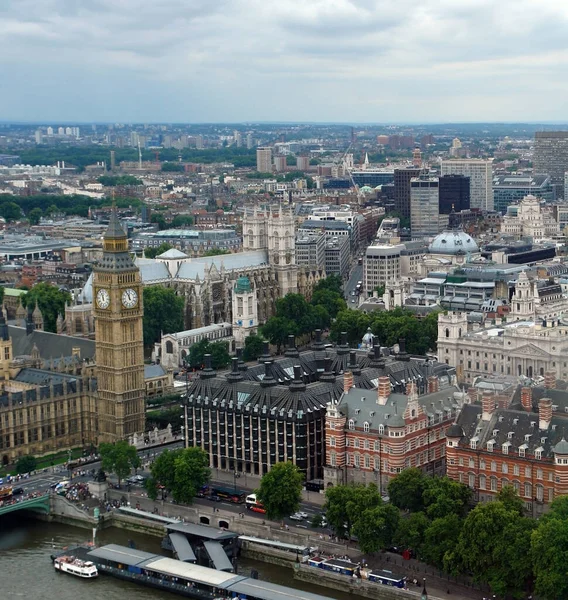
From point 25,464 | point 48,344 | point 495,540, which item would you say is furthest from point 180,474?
point 48,344

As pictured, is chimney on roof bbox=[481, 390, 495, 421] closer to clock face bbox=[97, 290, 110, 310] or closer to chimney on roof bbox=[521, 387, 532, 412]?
chimney on roof bbox=[521, 387, 532, 412]

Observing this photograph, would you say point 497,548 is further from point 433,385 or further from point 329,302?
point 329,302

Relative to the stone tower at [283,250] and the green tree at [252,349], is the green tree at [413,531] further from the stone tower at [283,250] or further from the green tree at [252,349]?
the stone tower at [283,250]

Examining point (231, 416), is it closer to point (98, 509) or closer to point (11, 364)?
point (98, 509)

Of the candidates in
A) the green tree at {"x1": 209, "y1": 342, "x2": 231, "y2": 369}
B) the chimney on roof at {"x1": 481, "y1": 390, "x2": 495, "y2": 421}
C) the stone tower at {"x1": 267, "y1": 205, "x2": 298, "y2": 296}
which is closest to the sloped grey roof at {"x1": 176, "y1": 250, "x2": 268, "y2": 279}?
the stone tower at {"x1": 267, "y1": 205, "x2": 298, "y2": 296}

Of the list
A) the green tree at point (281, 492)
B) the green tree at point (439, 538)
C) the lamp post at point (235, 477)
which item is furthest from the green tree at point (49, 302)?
the green tree at point (439, 538)

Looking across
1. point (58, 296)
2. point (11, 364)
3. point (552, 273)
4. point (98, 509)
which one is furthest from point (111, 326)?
point (552, 273)

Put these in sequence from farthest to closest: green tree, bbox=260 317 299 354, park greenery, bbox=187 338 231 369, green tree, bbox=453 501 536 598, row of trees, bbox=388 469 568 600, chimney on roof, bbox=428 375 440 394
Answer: green tree, bbox=260 317 299 354 < park greenery, bbox=187 338 231 369 < chimney on roof, bbox=428 375 440 394 < green tree, bbox=453 501 536 598 < row of trees, bbox=388 469 568 600

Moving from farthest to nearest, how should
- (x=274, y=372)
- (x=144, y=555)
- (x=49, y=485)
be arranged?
(x=274, y=372) < (x=49, y=485) < (x=144, y=555)
